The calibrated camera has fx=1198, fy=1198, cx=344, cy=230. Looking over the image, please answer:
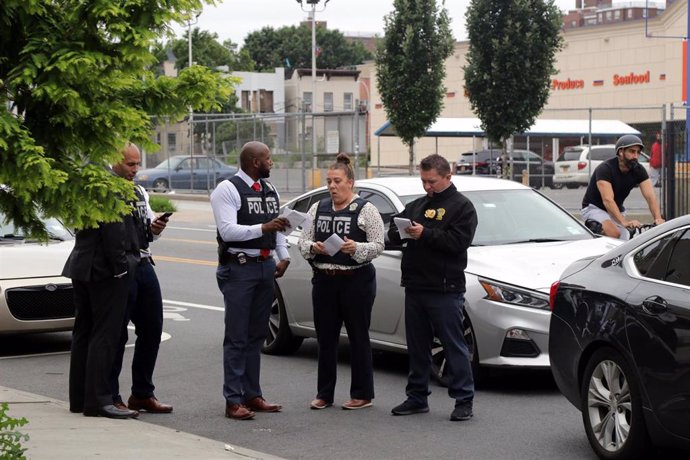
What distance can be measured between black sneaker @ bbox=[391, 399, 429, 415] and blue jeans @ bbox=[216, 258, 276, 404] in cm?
109

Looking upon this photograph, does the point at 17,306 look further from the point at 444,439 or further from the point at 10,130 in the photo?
the point at 10,130

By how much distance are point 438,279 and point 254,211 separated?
138cm

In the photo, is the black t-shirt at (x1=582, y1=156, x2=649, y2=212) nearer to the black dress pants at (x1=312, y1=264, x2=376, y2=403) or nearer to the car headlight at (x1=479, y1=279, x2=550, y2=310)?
the car headlight at (x1=479, y1=279, x2=550, y2=310)

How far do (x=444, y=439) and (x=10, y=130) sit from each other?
12.1ft

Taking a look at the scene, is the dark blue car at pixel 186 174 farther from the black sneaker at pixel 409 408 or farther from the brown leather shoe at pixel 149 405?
the black sneaker at pixel 409 408

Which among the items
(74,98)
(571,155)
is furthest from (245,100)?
(74,98)

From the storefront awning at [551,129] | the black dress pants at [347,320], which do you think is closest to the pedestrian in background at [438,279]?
the black dress pants at [347,320]

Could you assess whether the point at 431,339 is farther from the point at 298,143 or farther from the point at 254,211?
the point at 298,143

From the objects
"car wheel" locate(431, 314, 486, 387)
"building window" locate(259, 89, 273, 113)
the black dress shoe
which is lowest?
the black dress shoe

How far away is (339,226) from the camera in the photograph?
28.7ft

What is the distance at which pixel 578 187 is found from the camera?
3819cm

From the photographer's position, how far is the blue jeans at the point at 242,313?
847 centimetres

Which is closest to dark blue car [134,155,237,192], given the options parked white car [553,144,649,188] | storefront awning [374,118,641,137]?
storefront awning [374,118,641,137]

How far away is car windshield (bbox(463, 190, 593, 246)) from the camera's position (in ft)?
32.8
